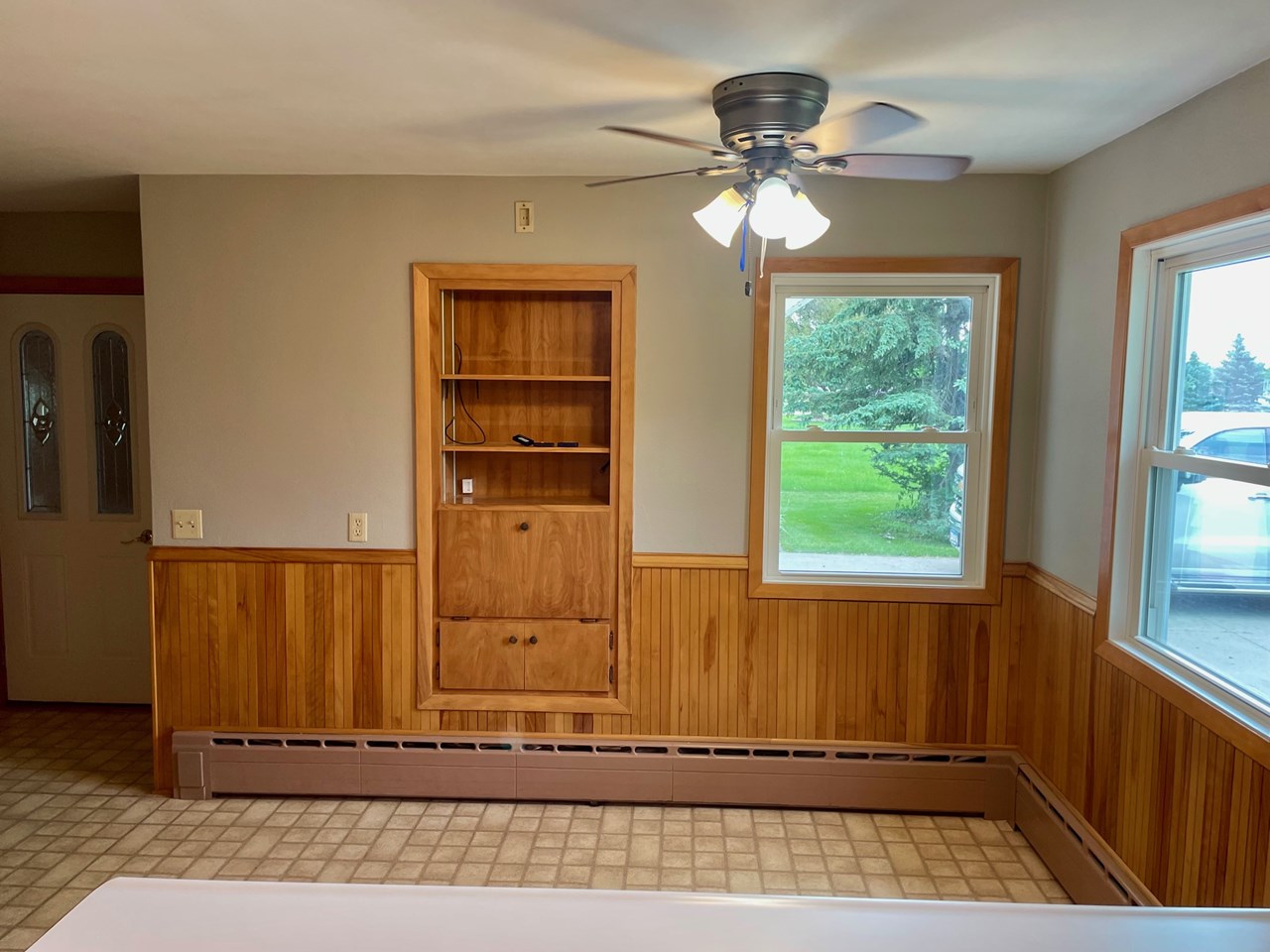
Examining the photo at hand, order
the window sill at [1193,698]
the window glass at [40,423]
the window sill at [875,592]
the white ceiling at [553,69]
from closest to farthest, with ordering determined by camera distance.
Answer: the white ceiling at [553,69], the window sill at [1193,698], the window sill at [875,592], the window glass at [40,423]

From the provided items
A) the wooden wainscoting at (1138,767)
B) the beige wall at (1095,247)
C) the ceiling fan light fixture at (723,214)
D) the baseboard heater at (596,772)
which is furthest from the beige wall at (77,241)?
the wooden wainscoting at (1138,767)

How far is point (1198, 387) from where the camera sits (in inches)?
95.6

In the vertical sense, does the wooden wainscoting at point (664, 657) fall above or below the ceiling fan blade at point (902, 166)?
below

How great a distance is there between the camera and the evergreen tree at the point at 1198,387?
2371 millimetres

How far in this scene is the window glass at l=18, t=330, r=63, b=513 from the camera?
4320 mm

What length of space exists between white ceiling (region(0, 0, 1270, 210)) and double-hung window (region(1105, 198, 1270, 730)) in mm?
474

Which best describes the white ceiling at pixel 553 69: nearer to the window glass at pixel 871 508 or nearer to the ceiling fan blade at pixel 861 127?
the ceiling fan blade at pixel 861 127

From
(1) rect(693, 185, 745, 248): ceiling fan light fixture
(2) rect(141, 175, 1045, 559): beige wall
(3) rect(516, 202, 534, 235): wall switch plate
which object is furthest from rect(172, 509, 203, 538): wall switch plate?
(1) rect(693, 185, 745, 248): ceiling fan light fixture

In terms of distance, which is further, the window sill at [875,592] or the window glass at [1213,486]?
the window sill at [875,592]

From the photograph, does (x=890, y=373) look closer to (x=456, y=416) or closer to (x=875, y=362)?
(x=875, y=362)

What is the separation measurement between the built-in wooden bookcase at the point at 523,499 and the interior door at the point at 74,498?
176cm

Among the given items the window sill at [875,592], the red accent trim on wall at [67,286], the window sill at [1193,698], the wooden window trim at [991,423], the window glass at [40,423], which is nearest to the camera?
the window sill at [1193,698]

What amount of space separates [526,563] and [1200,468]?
228cm

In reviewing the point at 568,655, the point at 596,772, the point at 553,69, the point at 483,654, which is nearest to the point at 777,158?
the point at 553,69
